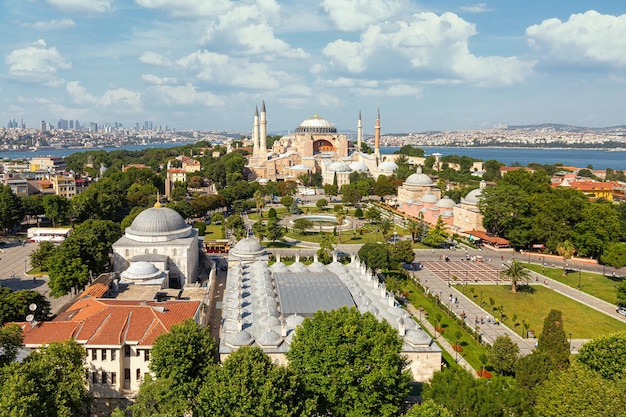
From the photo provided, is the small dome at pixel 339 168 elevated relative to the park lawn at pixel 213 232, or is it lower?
elevated

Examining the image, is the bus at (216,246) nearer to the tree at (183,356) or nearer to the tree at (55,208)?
the tree at (55,208)

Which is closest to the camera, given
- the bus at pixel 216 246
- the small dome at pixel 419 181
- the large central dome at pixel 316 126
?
the bus at pixel 216 246

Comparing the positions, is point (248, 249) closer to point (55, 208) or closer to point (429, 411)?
point (429, 411)

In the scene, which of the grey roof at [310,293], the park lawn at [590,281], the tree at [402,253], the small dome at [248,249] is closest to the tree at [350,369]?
the grey roof at [310,293]

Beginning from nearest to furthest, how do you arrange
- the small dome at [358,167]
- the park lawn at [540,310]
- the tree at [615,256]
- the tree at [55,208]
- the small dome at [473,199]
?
the park lawn at [540,310], the tree at [615,256], the tree at [55,208], the small dome at [473,199], the small dome at [358,167]

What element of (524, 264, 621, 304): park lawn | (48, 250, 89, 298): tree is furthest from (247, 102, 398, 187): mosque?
(48, 250, 89, 298): tree

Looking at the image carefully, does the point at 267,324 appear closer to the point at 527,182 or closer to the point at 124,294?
the point at 124,294

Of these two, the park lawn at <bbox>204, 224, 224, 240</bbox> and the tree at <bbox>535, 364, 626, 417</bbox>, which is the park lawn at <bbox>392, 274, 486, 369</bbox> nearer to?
the tree at <bbox>535, 364, 626, 417</bbox>
